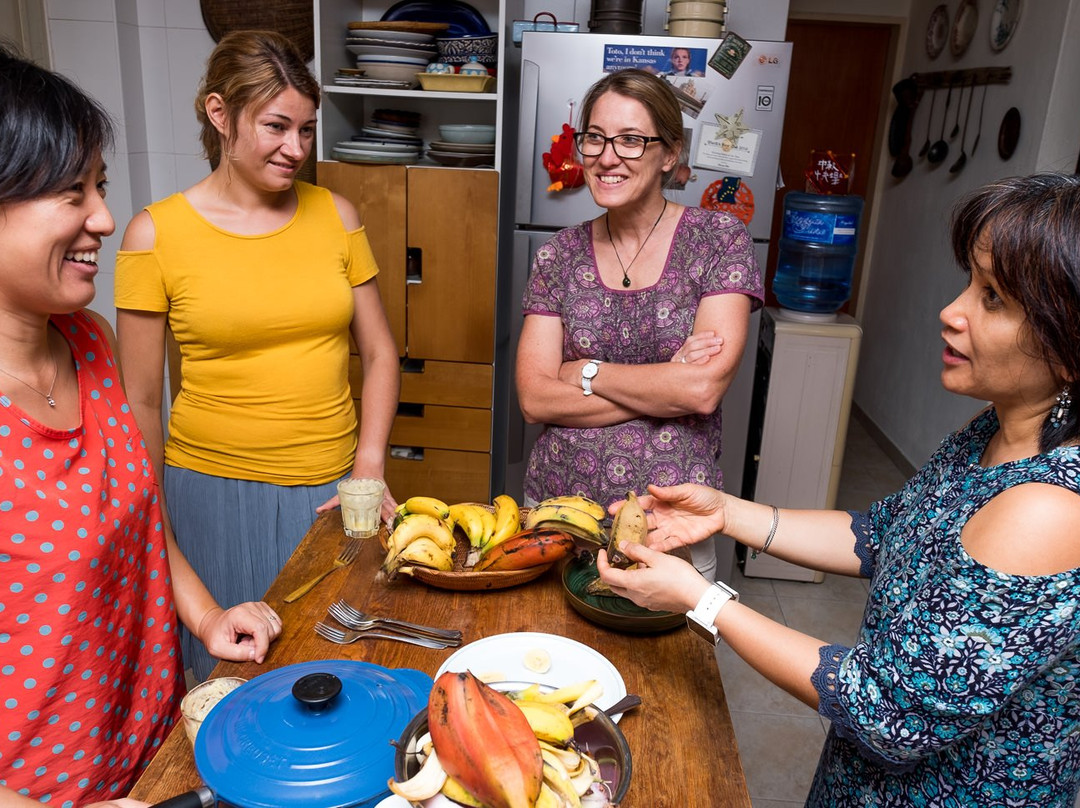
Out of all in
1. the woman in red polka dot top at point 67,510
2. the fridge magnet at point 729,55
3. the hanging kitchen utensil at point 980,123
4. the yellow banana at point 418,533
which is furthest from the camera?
the hanging kitchen utensil at point 980,123

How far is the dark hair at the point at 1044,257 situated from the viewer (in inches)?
33.4

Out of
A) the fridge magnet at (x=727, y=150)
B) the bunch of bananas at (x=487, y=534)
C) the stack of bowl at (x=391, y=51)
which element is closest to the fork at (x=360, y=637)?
the bunch of bananas at (x=487, y=534)

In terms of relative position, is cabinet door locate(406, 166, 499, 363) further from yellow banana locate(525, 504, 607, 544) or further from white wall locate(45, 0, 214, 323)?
yellow banana locate(525, 504, 607, 544)

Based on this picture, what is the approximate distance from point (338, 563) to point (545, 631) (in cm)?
37

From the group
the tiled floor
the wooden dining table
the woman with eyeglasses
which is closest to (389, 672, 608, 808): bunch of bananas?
the wooden dining table

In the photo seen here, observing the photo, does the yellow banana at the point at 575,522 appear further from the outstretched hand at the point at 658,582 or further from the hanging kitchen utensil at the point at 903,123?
the hanging kitchen utensil at the point at 903,123

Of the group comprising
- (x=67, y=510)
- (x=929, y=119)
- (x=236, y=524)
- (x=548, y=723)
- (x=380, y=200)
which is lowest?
(x=236, y=524)

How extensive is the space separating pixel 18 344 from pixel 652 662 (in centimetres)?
91

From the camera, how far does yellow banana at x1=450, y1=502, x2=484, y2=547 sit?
1353mm

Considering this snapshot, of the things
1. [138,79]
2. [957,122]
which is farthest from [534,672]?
[957,122]

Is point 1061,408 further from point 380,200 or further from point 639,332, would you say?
point 380,200

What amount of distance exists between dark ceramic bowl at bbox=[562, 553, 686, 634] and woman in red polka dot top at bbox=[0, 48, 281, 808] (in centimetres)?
43

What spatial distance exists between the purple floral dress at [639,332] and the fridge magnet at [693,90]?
1.06m

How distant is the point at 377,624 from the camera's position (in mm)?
1157
